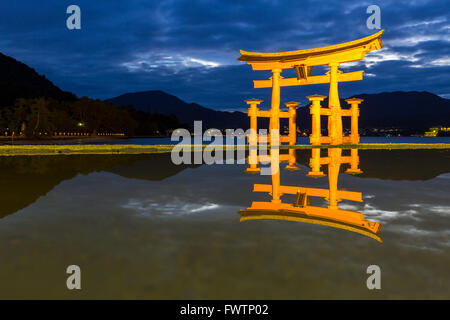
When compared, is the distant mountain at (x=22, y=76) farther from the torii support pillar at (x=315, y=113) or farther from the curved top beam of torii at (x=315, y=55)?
the torii support pillar at (x=315, y=113)

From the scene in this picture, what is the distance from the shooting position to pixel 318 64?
2241cm

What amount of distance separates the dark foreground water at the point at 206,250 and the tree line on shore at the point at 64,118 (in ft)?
149

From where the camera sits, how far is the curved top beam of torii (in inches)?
Answer: 787

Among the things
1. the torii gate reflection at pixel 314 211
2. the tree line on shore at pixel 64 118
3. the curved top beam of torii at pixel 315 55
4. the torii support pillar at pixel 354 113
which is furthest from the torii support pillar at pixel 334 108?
the tree line on shore at pixel 64 118

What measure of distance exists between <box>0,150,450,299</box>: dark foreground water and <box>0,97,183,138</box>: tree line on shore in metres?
45.3

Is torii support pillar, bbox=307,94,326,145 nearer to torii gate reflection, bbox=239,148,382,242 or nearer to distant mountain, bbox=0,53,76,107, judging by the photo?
torii gate reflection, bbox=239,148,382,242

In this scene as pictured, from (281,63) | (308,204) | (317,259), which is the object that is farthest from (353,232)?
(281,63)

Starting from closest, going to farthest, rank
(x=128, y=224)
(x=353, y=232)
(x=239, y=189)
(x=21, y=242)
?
(x=21, y=242) < (x=353, y=232) < (x=128, y=224) < (x=239, y=189)

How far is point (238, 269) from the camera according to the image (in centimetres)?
277

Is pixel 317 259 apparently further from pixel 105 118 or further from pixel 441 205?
pixel 105 118

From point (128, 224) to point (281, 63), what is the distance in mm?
21114

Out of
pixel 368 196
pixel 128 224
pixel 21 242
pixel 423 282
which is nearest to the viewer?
pixel 423 282

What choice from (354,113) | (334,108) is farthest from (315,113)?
(354,113)

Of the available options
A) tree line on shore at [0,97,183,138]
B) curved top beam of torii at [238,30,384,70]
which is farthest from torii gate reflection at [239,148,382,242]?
tree line on shore at [0,97,183,138]
